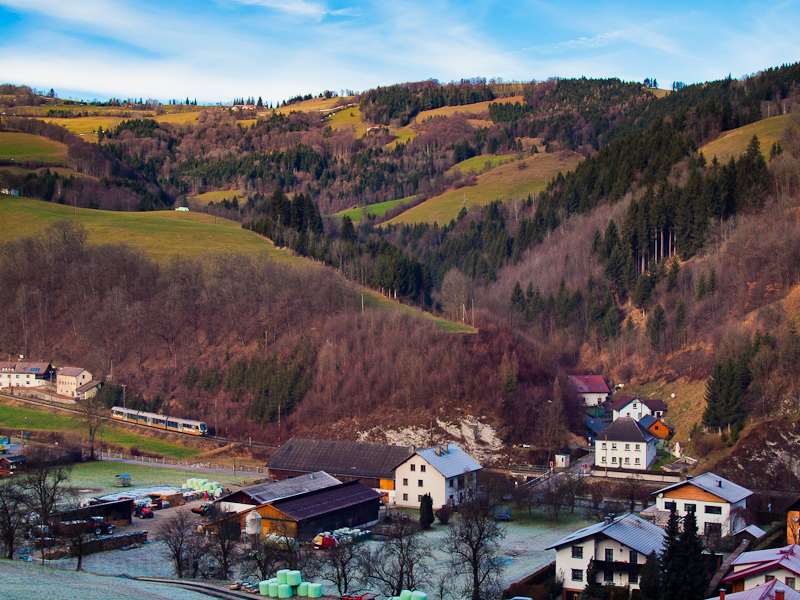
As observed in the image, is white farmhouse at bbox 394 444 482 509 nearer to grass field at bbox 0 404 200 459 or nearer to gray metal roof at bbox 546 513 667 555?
gray metal roof at bbox 546 513 667 555

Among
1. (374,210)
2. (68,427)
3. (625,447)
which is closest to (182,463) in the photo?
(68,427)

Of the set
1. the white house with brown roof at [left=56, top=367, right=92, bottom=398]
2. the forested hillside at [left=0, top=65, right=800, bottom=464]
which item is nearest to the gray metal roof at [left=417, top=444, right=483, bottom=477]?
the forested hillside at [left=0, top=65, right=800, bottom=464]

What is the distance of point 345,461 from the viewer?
52.8 meters

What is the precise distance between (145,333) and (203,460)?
24512 millimetres

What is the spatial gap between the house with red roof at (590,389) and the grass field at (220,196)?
117051mm

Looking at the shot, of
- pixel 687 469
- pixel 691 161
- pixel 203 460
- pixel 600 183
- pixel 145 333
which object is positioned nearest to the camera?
pixel 687 469

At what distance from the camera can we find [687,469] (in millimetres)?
52531

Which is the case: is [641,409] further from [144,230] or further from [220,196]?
[220,196]

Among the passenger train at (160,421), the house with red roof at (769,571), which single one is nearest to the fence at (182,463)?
the passenger train at (160,421)

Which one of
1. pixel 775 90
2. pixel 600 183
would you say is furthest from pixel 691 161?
pixel 775 90

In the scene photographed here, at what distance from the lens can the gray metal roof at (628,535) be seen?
31203mm

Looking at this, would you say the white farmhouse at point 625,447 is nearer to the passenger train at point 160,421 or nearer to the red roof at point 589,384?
the red roof at point 589,384

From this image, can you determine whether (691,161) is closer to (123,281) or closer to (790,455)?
(790,455)

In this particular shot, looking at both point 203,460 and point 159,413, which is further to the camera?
point 159,413
